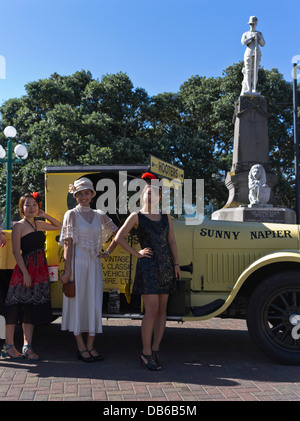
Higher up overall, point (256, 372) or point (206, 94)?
point (206, 94)

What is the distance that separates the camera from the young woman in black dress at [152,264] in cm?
423

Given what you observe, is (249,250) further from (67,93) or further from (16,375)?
(67,93)

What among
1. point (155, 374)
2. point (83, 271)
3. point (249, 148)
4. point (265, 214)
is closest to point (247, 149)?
point (249, 148)

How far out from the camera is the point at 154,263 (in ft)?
14.1

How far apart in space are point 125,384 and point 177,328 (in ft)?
8.84

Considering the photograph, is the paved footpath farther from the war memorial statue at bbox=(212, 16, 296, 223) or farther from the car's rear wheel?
the war memorial statue at bbox=(212, 16, 296, 223)

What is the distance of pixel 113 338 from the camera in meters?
5.70

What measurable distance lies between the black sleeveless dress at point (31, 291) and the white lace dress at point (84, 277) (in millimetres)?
279

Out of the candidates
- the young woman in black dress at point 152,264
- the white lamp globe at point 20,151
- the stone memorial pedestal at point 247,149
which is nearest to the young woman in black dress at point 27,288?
the young woman in black dress at point 152,264

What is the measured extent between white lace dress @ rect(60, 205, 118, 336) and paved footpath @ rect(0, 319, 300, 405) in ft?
1.53

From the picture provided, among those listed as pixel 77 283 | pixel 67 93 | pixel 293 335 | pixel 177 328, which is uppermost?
pixel 67 93

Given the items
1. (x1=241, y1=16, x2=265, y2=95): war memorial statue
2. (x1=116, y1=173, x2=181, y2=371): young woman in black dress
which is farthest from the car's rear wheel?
(x1=241, y1=16, x2=265, y2=95): war memorial statue

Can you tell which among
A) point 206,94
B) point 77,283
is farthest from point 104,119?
point 77,283

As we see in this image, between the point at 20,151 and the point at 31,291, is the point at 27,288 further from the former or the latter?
the point at 20,151
